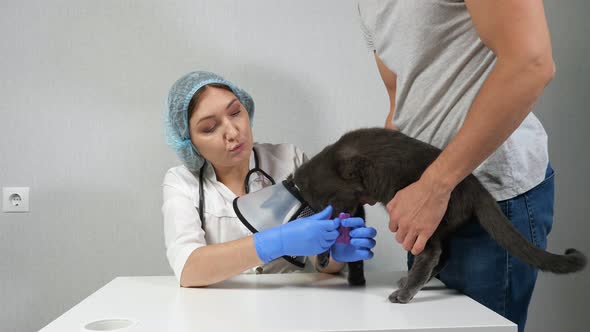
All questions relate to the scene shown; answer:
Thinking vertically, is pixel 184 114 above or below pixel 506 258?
above

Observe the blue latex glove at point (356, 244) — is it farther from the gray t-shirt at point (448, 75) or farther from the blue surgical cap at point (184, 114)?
the blue surgical cap at point (184, 114)

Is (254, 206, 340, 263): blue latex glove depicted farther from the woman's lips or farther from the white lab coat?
the woman's lips

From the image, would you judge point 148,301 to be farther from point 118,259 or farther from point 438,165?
point 118,259

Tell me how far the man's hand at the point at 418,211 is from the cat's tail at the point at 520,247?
0.09 meters

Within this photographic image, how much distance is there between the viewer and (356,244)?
1.12 metres

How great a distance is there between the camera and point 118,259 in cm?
181

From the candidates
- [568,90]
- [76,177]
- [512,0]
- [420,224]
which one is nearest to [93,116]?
[76,177]

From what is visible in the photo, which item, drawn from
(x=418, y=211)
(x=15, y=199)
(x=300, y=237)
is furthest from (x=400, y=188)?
(x=15, y=199)

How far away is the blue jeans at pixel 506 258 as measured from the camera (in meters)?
1.00

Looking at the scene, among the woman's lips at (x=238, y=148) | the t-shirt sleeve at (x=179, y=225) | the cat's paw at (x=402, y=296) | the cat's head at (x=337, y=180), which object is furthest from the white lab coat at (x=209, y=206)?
the cat's paw at (x=402, y=296)

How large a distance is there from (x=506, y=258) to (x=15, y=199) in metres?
1.57

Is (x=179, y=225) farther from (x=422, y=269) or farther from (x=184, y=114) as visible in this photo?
(x=422, y=269)

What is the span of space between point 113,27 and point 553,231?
5.70 ft

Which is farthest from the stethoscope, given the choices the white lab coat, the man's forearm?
the man's forearm
